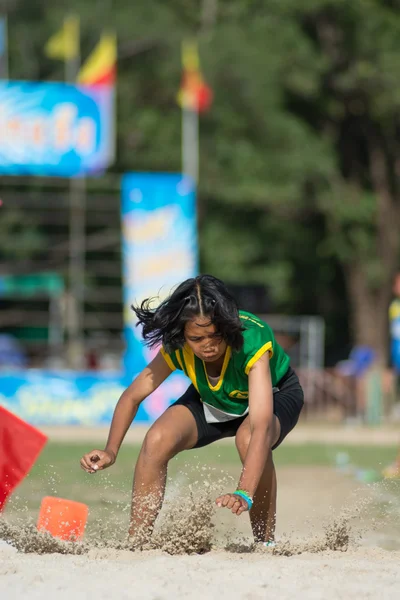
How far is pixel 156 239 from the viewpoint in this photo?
17344 mm

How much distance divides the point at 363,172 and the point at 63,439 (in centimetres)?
1488

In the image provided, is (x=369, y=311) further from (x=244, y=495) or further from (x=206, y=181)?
(x=244, y=495)

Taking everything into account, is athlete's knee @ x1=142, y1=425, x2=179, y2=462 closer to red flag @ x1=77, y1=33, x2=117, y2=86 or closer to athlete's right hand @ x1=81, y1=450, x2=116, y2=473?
athlete's right hand @ x1=81, y1=450, x2=116, y2=473

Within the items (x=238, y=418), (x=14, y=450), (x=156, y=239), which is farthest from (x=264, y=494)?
(x=156, y=239)

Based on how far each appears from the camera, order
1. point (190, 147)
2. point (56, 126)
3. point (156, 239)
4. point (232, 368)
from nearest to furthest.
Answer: point (232, 368) → point (156, 239) → point (56, 126) → point (190, 147)

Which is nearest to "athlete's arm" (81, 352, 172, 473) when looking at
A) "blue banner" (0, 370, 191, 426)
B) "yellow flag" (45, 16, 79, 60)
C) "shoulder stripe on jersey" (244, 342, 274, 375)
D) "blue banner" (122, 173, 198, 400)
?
"shoulder stripe on jersey" (244, 342, 274, 375)

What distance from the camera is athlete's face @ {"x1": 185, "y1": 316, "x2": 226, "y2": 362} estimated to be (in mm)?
4930

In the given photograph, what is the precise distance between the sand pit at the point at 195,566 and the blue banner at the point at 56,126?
13166mm

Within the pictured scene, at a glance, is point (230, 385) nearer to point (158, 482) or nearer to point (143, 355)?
point (158, 482)

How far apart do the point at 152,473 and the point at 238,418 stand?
0.52 m

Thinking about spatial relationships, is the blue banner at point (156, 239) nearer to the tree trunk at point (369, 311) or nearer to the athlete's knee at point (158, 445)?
the tree trunk at point (369, 311)

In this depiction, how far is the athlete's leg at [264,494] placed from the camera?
16.9 ft

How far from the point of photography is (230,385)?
5.12m

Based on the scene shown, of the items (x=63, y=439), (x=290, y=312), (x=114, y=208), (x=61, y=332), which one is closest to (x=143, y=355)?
(x=63, y=439)
